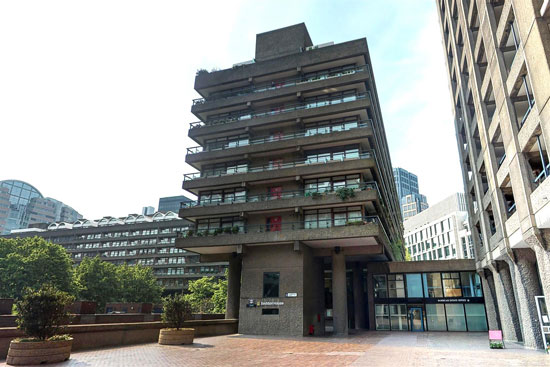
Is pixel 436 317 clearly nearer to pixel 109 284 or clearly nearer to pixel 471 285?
pixel 471 285

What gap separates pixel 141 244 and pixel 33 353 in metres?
90.5

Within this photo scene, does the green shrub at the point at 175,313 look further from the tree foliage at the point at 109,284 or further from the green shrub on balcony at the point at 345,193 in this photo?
the tree foliage at the point at 109,284

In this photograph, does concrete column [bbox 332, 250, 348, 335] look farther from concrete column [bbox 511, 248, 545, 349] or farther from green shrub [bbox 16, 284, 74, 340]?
green shrub [bbox 16, 284, 74, 340]

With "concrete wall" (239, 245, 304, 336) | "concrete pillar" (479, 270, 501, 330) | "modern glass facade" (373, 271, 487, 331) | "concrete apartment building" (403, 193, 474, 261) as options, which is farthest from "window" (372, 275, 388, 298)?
"concrete apartment building" (403, 193, 474, 261)

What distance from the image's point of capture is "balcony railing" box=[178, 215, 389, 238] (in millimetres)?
31438

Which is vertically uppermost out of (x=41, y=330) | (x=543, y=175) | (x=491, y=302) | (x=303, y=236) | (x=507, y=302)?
(x=543, y=175)

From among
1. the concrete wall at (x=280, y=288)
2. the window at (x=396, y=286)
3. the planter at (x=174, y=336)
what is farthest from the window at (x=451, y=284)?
the planter at (x=174, y=336)

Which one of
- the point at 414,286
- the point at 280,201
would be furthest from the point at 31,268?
the point at 414,286

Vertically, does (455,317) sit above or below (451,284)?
below

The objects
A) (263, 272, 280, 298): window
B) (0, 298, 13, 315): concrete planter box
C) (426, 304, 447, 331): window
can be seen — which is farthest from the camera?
(426, 304, 447, 331): window

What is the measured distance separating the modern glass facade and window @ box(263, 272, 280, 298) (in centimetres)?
1453

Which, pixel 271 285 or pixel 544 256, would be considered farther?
pixel 271 285

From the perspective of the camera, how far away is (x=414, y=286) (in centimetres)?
4069

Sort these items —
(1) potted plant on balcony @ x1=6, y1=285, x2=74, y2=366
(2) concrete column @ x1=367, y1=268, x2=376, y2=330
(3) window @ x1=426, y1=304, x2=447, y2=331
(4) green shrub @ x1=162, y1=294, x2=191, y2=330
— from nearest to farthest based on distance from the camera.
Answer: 1. (1) potted plant on balcony @ x1=6, y1=285, x2=74, y2=366
2. (4) green shrub @ x1=162, y1=294, x2=191, y2=330
3. (3) window @ x1=426, y1=304, x2=447, y2=331
4. (2) concrete column @ x1=367, y1=268, x2=376, y2=330
